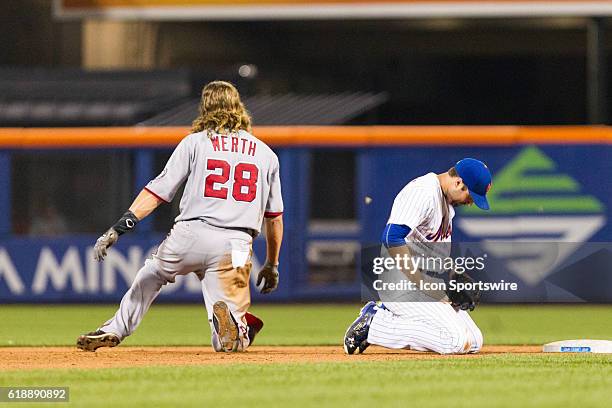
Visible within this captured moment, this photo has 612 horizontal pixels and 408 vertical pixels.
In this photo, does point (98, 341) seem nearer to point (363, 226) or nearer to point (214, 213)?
point (214, 213)

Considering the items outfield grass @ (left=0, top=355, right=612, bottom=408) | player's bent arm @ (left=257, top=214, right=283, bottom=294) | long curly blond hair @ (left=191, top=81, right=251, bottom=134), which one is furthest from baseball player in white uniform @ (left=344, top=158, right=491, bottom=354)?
long curly blond hair @ (left=191, top=81, right=251, bottom=134)

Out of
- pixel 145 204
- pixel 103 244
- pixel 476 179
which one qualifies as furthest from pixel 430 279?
pixel 103 244

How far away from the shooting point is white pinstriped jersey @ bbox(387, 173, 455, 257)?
28.1ft

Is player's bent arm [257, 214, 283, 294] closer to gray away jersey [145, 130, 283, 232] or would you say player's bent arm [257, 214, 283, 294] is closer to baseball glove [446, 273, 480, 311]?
gray away jersey [145, 130, 283, 232]

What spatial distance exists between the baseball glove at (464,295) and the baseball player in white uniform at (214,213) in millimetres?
1257

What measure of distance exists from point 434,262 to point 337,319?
17.5 ft

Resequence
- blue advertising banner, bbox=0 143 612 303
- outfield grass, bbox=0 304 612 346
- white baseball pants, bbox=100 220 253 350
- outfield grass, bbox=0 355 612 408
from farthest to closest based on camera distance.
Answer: blue advertising banner, bbox=0 143 612 303, outfield grass, bbox=0 304 612 346, white baseball pants, bbox=100 220 253 350, outfield grass, bbox=0 355 612 408

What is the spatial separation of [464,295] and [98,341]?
2245 millimetres

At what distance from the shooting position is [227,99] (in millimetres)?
8938

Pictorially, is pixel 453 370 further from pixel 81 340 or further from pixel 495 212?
pixel 495 212

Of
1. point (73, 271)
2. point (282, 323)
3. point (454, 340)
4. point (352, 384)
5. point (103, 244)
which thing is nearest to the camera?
point (352, 384)

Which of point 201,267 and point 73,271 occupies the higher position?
point 201,267

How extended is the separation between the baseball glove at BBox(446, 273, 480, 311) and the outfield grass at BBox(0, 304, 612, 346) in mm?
2096

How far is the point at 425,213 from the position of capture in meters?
8.61
